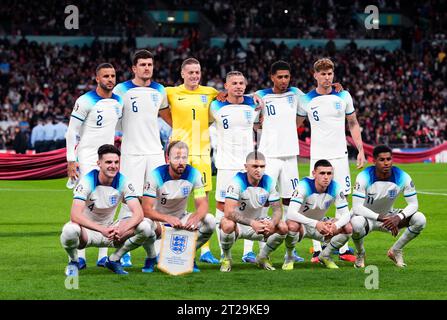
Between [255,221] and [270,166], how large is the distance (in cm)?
160

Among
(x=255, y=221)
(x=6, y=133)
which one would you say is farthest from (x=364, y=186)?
(x=6, y=133)

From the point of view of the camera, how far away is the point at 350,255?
38.0 ft

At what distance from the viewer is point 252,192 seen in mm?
10594

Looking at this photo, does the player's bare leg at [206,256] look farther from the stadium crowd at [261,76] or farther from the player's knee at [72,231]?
the stadium crowd at [261,76]

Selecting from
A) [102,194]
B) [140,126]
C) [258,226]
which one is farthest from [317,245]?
[102,194]

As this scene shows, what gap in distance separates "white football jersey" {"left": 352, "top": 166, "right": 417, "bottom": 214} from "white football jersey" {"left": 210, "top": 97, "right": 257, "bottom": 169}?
1.47 meters

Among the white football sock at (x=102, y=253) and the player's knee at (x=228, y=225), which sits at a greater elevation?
the player's knee at (x=228, y=225)

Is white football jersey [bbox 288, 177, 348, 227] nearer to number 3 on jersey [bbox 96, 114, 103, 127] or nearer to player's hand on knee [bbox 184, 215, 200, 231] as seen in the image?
player's hand on knee [bbox 184, 215, 200, 231]

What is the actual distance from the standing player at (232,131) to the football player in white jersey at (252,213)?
0.85 metres

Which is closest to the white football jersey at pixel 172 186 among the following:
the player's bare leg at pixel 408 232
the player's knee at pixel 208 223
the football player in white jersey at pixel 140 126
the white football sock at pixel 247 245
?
the player's knee at pixel 208 223

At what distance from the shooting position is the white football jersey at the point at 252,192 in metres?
10.5

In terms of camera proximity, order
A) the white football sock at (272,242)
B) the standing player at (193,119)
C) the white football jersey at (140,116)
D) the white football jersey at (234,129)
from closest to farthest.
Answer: the white football sock at (272,242), the white football jersey at (140,116), the standing player at (193,119), the white football jersey at (234,129)
